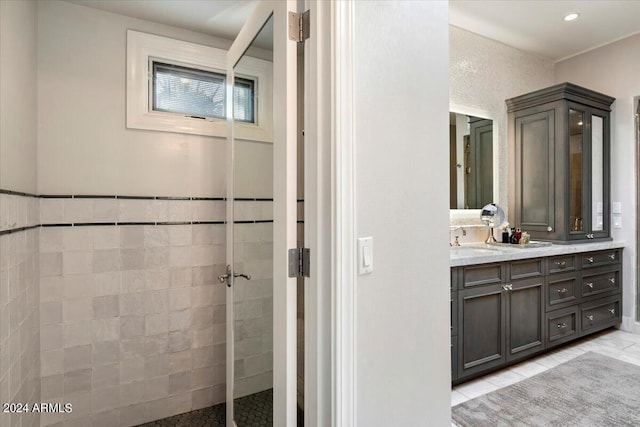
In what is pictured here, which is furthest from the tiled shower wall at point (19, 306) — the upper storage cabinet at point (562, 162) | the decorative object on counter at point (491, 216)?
the upper storage cabinet at point (562, 162)

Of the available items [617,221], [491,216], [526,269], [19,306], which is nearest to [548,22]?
[491,216]

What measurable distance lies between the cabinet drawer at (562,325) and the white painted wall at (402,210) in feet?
6.47

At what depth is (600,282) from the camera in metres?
3.09


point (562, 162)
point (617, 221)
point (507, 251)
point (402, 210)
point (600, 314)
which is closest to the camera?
point (402, 210)

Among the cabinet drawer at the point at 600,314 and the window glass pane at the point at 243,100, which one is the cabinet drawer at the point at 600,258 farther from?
the window glass pane at the point at 243,100

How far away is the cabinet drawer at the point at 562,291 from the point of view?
8.75 ft

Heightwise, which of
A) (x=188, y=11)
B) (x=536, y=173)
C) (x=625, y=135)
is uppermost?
(x=188, y=11)

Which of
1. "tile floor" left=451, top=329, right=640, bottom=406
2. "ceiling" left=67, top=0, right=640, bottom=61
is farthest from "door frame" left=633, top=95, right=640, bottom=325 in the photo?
"ceiling" left=67, top=0, right=640, bottom=61

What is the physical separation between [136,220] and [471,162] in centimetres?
282

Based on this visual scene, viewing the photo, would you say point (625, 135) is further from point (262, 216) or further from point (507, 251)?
point (262, 216)

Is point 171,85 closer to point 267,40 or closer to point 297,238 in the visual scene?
point 267,40

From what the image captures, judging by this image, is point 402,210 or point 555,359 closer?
point 402,210

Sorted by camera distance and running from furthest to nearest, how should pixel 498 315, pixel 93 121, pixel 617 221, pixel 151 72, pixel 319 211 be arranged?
1. pixel 617 221
2. pixel 498 315
3. pixel 151 72
4. pixel 93 121
5. pixel 319 211

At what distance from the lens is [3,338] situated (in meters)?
1.22
